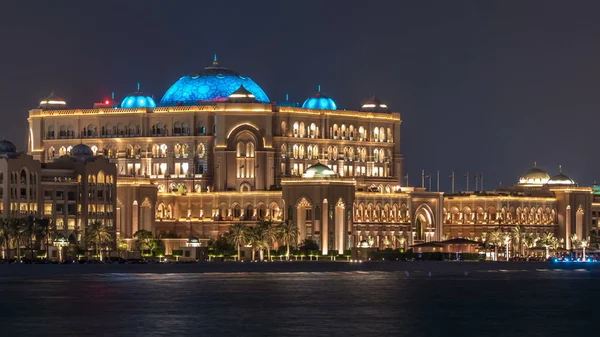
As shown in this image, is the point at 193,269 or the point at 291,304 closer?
the point at 291,304

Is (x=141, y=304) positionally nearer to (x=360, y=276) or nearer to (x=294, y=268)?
(x=360, y=276)

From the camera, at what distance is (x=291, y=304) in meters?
110

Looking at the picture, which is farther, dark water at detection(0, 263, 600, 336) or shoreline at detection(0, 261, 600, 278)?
shoreline at detection(0, 261, 600, 278)

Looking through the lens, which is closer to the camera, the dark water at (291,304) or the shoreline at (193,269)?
the dark water at (291,304)

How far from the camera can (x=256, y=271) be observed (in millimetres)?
181000

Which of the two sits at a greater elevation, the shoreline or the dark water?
the dark water

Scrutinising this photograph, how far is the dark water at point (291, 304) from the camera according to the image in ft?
293

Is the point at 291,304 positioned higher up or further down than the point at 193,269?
higher up

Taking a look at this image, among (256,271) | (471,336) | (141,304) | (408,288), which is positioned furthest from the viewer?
(256,271)

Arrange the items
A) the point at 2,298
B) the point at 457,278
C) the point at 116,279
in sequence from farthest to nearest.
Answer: the point at 457,278, the point at 116,279, the point at 2,298

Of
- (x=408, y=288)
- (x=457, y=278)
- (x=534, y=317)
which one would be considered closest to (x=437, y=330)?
(x=534, y=317)

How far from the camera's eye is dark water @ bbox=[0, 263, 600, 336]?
8938 centimetres

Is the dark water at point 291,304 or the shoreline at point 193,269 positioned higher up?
the dark water at point 291,304

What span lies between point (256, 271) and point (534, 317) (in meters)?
84.1
